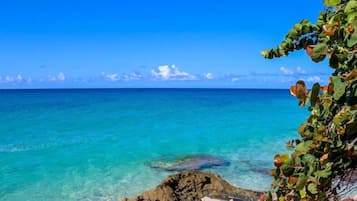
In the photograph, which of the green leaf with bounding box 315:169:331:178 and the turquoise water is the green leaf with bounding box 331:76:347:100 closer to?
the green leaf with bounding box 315:169:331:178

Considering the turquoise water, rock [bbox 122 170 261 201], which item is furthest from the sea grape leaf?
the turquoise water

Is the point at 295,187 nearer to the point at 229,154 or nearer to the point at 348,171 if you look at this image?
the point at 348,171

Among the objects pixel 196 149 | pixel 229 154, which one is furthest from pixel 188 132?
pixel 229 154

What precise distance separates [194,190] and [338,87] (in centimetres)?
846

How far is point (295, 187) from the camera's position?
1.43m

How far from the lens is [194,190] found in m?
9.58

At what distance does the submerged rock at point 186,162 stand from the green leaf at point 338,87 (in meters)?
13.8

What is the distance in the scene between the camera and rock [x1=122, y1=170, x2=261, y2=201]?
356 inches

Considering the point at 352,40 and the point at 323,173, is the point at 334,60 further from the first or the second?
the point at 323,173

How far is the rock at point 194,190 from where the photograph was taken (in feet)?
29.7

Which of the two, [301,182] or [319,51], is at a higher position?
[319,51]

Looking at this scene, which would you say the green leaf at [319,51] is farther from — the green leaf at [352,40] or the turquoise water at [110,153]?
the turquoise water at [110,153]

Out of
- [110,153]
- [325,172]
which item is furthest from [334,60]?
[110,153]

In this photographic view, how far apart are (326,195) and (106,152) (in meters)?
19.3
